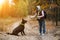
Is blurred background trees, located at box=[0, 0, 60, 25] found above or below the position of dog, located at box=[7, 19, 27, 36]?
above

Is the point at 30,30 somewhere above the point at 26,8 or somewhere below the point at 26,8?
below

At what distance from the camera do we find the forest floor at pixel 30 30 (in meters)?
3.75

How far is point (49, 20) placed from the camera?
150 inches

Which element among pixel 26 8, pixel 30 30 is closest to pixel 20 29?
pixel 30 30

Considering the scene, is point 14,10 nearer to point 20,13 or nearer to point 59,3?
point 20,13

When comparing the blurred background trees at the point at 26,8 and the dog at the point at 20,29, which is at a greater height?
the blurred background trees at the point at 26,8

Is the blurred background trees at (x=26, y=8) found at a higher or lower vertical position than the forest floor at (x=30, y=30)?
higher

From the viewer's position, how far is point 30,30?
3803mm

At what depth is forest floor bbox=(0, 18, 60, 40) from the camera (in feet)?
12.3

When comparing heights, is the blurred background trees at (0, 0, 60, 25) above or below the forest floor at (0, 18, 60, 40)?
above

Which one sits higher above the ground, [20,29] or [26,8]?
[26,8]

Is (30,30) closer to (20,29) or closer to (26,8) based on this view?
(20,29)

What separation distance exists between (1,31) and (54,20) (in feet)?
2.75

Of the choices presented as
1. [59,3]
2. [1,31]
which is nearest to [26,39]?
[1,31]
